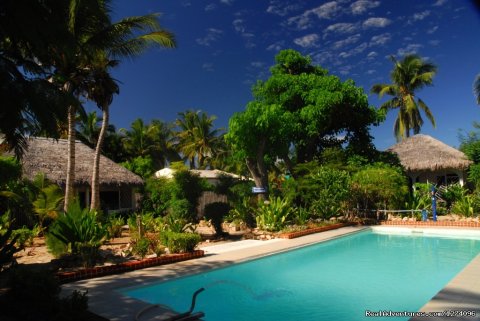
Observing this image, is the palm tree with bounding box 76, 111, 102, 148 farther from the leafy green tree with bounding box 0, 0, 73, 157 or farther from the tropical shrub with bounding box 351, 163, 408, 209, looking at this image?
the leafy green tree with bounding box 0, 0, 73, 157

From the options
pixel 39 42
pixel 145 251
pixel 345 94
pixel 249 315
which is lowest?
pixel 249 315

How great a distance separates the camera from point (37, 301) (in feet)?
15.5

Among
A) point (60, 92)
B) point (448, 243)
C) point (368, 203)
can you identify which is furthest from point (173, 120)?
point (60, 92)

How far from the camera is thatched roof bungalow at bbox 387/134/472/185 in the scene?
71.8ft

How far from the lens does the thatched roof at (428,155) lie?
856 inches

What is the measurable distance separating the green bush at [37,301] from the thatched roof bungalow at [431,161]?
22.3 m

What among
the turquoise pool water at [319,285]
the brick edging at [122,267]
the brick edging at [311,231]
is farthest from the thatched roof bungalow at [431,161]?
the brick edging at [122,267]

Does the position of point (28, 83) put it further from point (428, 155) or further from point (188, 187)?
point (428, 155)

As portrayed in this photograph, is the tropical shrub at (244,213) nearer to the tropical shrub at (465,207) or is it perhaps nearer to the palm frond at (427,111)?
the tropical shrub at (465,207)

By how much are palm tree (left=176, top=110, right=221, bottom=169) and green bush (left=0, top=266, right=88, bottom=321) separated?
34.4 meters

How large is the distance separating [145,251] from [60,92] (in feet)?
15.6

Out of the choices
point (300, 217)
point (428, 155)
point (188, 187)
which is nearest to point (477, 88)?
point (428, 155)

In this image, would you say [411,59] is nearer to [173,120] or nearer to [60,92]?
[173,120]

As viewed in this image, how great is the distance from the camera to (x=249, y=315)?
6.20 m
